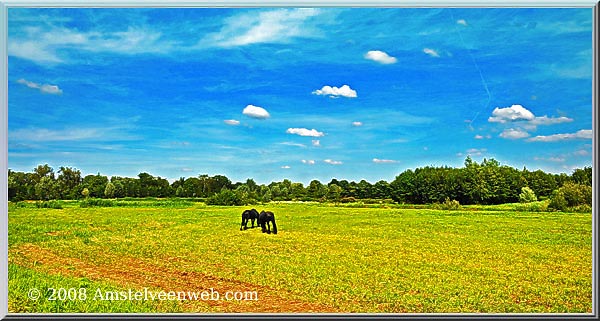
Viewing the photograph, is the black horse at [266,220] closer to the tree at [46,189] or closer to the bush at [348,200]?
the bush at [348,200]

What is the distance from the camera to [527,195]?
4266mm

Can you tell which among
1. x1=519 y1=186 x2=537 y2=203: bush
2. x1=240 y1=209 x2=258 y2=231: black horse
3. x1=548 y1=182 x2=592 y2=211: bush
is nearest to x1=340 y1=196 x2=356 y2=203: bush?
x1=240 y1=209 x2=258 y2=231: black horse

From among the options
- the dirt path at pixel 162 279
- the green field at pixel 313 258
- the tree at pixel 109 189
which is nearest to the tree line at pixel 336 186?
the tree at pixel 109 189

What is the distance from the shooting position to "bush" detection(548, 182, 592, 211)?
3.97 m

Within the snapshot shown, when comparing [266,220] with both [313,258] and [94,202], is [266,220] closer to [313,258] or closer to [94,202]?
[313,258]

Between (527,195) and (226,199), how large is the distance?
2.43 metres

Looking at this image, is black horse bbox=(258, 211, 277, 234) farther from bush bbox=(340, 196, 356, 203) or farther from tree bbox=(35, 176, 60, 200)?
tree bbox=(35, 176, 60, 200)

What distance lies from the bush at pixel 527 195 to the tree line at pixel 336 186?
0.08ft

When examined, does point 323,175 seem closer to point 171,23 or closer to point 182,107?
point 182,107

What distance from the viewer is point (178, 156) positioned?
13.2 ft

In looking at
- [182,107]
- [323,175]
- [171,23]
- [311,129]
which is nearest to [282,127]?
[311,129]

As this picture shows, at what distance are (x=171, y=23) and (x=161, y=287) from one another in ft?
6.39

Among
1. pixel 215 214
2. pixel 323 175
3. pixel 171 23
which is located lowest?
pixel 215 214

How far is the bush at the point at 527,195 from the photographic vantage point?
13.8ft
